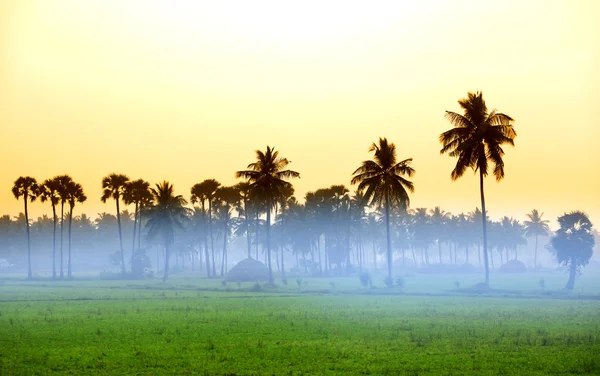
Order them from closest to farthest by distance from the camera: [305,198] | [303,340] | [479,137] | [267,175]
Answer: [303,340] → [479,137] → [267,175] → [305,198]

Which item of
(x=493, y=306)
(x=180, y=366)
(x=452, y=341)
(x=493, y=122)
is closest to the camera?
(x=180, y=366)

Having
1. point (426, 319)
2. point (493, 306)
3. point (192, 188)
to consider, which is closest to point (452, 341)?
point (426, 319)

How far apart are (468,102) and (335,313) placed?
37.9m

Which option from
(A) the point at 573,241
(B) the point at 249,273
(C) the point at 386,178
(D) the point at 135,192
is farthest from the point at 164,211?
(A) the point at 573,241

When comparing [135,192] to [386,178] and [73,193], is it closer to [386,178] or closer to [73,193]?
[73,193]

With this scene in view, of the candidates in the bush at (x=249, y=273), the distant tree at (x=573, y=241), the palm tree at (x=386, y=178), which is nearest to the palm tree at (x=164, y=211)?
the bush at (x=249, y=273)

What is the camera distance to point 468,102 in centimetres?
7412

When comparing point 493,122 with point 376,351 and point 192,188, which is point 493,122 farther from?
point 192,188

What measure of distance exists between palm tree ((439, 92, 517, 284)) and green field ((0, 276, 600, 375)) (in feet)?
80.8

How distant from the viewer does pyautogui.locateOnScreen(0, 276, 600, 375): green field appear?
2408 cm

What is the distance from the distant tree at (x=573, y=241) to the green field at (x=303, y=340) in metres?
23.4

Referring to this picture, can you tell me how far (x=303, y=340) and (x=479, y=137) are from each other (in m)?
47.9

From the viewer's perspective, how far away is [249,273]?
10744cm

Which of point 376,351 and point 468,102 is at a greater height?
point 468,102
